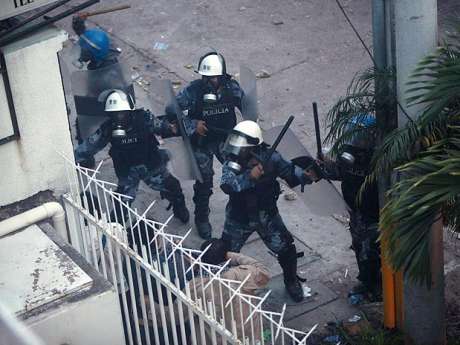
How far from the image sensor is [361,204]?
6.89 m

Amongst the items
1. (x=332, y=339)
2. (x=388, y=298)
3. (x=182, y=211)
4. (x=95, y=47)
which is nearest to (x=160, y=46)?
(x=95, y=47)

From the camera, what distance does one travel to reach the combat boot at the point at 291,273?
23.8 ft

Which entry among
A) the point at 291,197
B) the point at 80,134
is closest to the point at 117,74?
the point at 80,134

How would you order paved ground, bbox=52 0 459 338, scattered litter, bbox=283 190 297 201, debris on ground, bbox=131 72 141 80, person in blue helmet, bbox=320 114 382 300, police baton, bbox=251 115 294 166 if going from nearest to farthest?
person in blue helmet, bbox=320 114 382 300 → police baton, bbox=251 115 294 166 → paved ground, bbox=52 0 459 338 → scattered litter, bbox=283 190 297 201 → debris on ground, bbox=131 72 141 80

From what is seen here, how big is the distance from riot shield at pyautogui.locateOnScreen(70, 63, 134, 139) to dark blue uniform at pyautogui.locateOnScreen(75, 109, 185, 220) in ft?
1.13

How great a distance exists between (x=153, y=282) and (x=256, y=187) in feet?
4.97

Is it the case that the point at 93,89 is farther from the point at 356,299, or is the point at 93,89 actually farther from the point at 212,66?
the point at 356,299

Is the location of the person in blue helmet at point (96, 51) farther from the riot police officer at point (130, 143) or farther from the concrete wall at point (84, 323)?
the concrete wall at point (84, 323)

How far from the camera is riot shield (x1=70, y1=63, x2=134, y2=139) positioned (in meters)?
8.39

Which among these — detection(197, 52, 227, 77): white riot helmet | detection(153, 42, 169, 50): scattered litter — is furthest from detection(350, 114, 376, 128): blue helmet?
detection(153, 42, 169, 50): scattered litter

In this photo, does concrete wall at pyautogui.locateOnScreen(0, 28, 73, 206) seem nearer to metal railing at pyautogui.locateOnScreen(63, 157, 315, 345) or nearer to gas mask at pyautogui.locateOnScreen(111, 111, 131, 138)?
metal railing at pyautogui.locateOnScreen(63, 157, 315, 345)

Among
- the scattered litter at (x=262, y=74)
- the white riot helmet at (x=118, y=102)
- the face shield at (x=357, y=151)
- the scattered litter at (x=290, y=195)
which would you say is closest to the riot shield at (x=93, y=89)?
the white riot helmet at (x=118, y=102)

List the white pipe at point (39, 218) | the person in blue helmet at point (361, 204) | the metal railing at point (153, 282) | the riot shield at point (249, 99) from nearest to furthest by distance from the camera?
the metal railing at point (153, 282), the white pipe at point (39, 218), the person in blue helmet at point (361, 204), the riot shield at point (249, 99)

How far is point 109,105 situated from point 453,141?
3.78 meters
